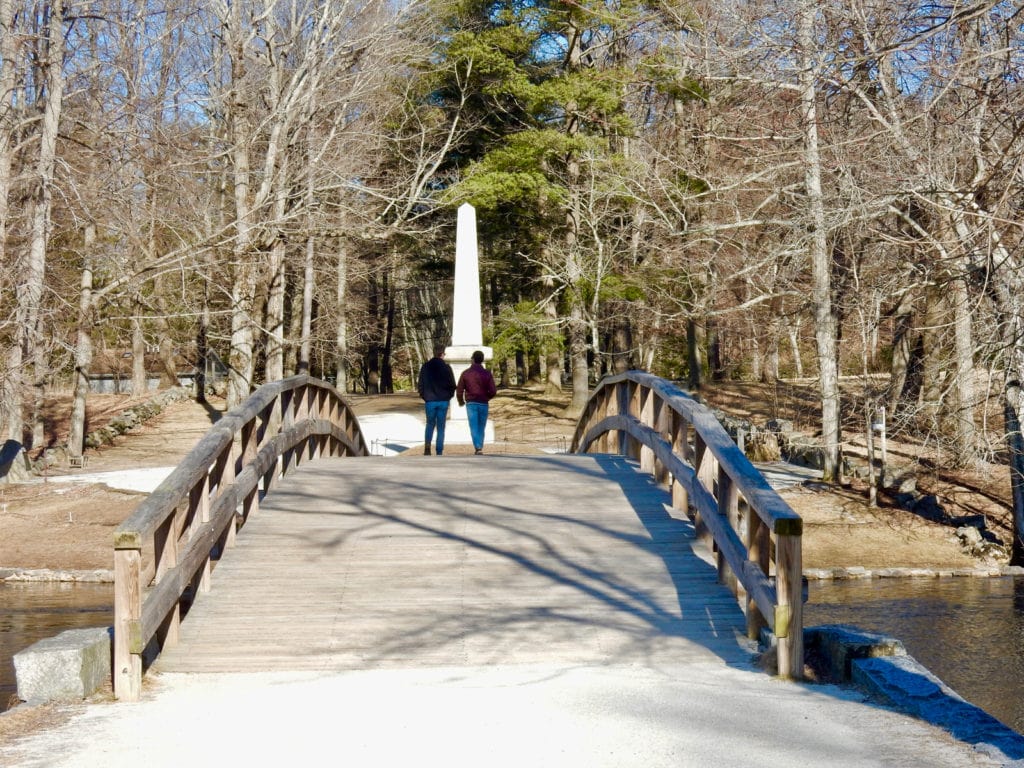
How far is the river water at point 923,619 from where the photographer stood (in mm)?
10758

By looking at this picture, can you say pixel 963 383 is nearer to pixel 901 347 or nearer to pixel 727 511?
pixel 901 347

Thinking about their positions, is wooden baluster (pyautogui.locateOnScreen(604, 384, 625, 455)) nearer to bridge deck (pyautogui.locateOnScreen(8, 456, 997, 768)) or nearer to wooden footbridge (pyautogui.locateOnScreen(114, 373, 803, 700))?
wooden footbridge (pyautogui.locateOnScreen(114, 373, 803, 700))

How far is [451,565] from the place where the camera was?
8227mm

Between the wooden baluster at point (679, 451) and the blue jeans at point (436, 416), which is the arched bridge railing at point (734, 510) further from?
the blue jeans at point (436, 416)

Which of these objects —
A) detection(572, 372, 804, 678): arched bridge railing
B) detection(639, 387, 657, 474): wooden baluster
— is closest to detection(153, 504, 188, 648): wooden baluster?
detection(572, 372, 804, 678): arched bridge railing

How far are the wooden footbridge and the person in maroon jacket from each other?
13.3 ft

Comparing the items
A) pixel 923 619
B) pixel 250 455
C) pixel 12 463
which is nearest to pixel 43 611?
pixel 250 455

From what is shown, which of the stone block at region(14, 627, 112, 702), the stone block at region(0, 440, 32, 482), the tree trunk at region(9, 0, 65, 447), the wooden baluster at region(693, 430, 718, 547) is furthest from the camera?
the stone block at region(0, 440, 32, 482)

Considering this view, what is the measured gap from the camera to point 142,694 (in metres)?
6.08

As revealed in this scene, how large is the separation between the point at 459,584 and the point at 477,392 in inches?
283

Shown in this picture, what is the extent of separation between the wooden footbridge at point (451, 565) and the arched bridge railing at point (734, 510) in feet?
0.06

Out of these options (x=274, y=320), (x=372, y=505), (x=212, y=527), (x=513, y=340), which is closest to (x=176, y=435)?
(x=274, y=320)

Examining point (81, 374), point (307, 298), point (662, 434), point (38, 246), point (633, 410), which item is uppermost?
point (38, 246)

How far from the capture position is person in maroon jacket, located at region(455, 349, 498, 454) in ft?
48.6
